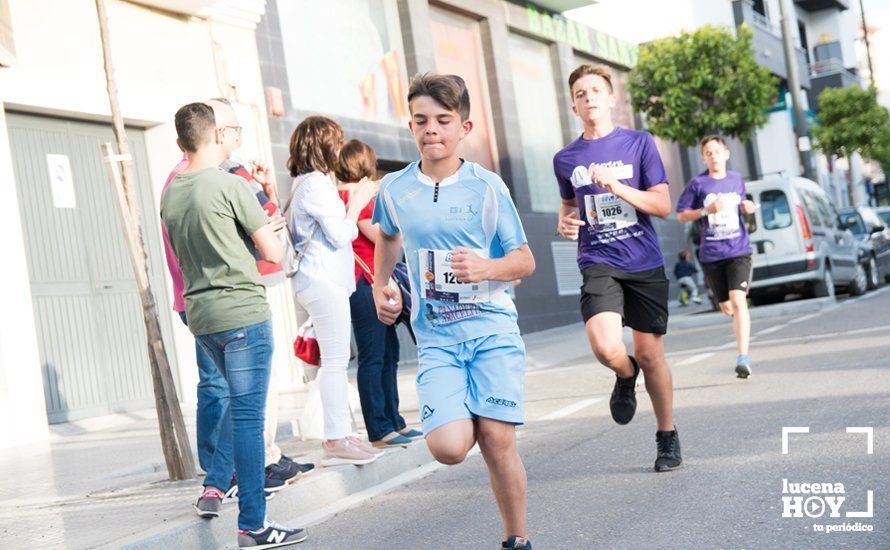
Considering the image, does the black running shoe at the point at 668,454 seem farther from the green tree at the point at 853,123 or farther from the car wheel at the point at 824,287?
the green tree at the point at 853,123

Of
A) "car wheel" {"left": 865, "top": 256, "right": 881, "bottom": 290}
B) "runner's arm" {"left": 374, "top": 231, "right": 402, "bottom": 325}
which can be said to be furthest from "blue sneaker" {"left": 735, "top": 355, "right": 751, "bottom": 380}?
"car wheel" {"left": 865, "top": 256, "right": 881, "bottom": 290}

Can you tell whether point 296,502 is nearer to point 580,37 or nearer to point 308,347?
point 308,347

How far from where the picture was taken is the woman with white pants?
Result: 6531 mm

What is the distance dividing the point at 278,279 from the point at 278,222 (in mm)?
530

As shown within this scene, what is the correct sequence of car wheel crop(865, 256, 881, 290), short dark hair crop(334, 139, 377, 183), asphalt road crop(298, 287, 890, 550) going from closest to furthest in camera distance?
asphalt road crop(298, 287, 890, 550) < short dark hair crop(334, 139, 377, 183) < car wheel crop(865, 256, 881, 290)

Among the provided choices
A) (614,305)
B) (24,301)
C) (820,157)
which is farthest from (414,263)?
(820,157)

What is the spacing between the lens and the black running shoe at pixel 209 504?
5.46 metres

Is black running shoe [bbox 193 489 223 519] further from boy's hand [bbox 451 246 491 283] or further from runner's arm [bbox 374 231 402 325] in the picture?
boy's hand [bbox 451 246 491 283]

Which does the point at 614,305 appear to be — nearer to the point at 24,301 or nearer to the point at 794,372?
the point at 794,372

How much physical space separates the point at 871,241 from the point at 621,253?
59.1 feet

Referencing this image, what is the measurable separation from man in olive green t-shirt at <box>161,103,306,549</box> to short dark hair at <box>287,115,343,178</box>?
1390mm

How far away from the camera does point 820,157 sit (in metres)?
45.9

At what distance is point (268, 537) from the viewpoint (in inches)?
203

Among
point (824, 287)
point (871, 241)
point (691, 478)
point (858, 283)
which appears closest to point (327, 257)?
point (691, 478)
